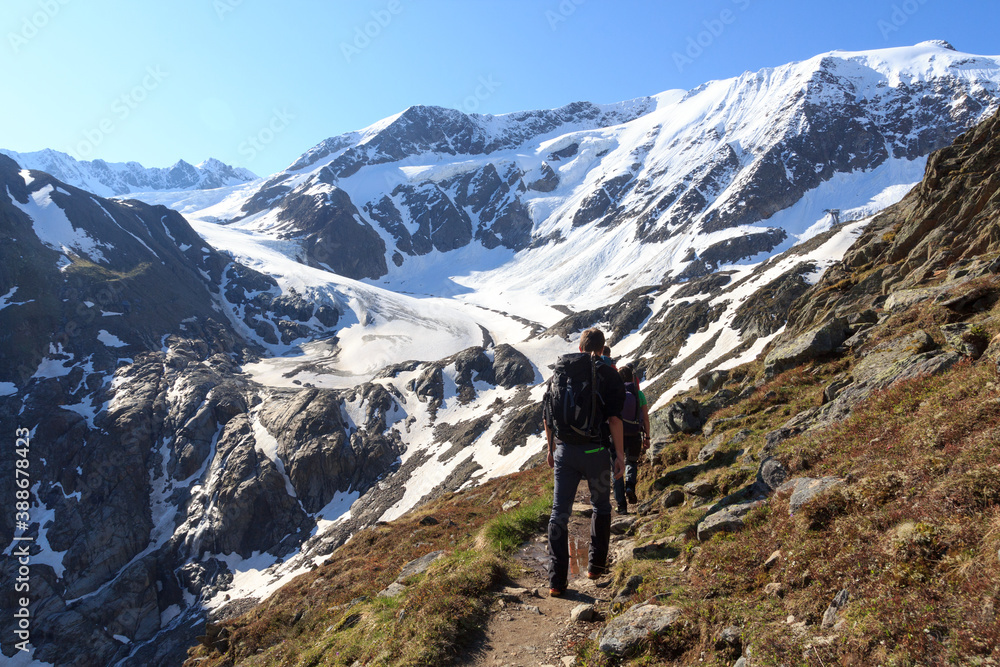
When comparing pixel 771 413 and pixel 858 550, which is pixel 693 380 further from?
pixel 858 550

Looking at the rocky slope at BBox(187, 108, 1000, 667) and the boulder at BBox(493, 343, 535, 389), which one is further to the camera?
the boulder at BBox(493, 343, 535, 389)

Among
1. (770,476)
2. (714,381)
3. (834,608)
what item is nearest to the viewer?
(834,608)

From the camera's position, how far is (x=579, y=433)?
19.3 feet

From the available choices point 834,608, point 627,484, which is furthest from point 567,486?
point 627,484

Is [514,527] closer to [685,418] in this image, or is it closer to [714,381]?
[685,418]

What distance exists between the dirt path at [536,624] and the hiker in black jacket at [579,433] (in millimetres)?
292

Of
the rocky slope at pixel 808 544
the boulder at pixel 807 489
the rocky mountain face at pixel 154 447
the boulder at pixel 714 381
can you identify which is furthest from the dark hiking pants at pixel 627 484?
the rocky mountain face at pixel 154 447

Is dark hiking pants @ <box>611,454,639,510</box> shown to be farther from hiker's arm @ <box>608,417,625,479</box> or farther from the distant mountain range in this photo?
the distant mountain range

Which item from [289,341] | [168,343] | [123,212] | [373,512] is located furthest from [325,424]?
[123,212]

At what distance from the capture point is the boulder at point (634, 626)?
4.35m

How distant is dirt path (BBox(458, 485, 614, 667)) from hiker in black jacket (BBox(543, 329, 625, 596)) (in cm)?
29

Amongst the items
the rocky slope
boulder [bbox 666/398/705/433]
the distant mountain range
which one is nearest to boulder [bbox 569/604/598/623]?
the rocky slope

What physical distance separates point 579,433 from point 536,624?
7.30ft

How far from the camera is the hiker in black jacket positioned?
589cm
